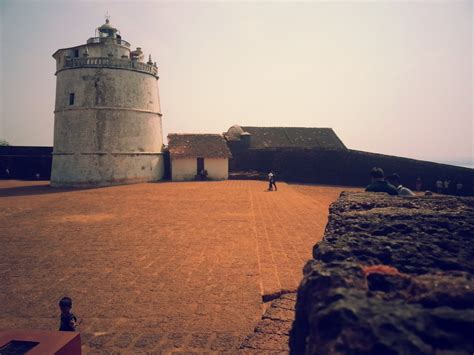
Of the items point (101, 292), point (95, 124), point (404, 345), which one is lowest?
point (101, 292)

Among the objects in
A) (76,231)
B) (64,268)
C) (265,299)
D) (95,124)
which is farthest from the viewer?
(95,124)

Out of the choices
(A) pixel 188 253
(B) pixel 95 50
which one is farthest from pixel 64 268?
(B) pixel 95 50

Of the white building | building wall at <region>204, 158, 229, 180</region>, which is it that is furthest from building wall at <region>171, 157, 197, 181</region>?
building wall at <region>204, 158, 229, 180</region>

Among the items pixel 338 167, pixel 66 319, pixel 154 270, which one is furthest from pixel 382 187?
pixel 338 167

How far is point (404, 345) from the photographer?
1.31 meters

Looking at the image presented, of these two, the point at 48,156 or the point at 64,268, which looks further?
the point at 48,156

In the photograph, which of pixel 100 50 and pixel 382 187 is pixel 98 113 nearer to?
pixel 100 50

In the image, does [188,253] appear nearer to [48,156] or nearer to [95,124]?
[95,124]

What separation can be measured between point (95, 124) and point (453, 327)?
2354cm

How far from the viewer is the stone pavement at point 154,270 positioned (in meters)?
4.27

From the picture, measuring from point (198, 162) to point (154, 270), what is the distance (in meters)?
19.2

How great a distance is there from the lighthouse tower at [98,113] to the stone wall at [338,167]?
8491 millimetres

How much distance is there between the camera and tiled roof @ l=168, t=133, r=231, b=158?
986 inches

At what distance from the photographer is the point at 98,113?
2197cm
